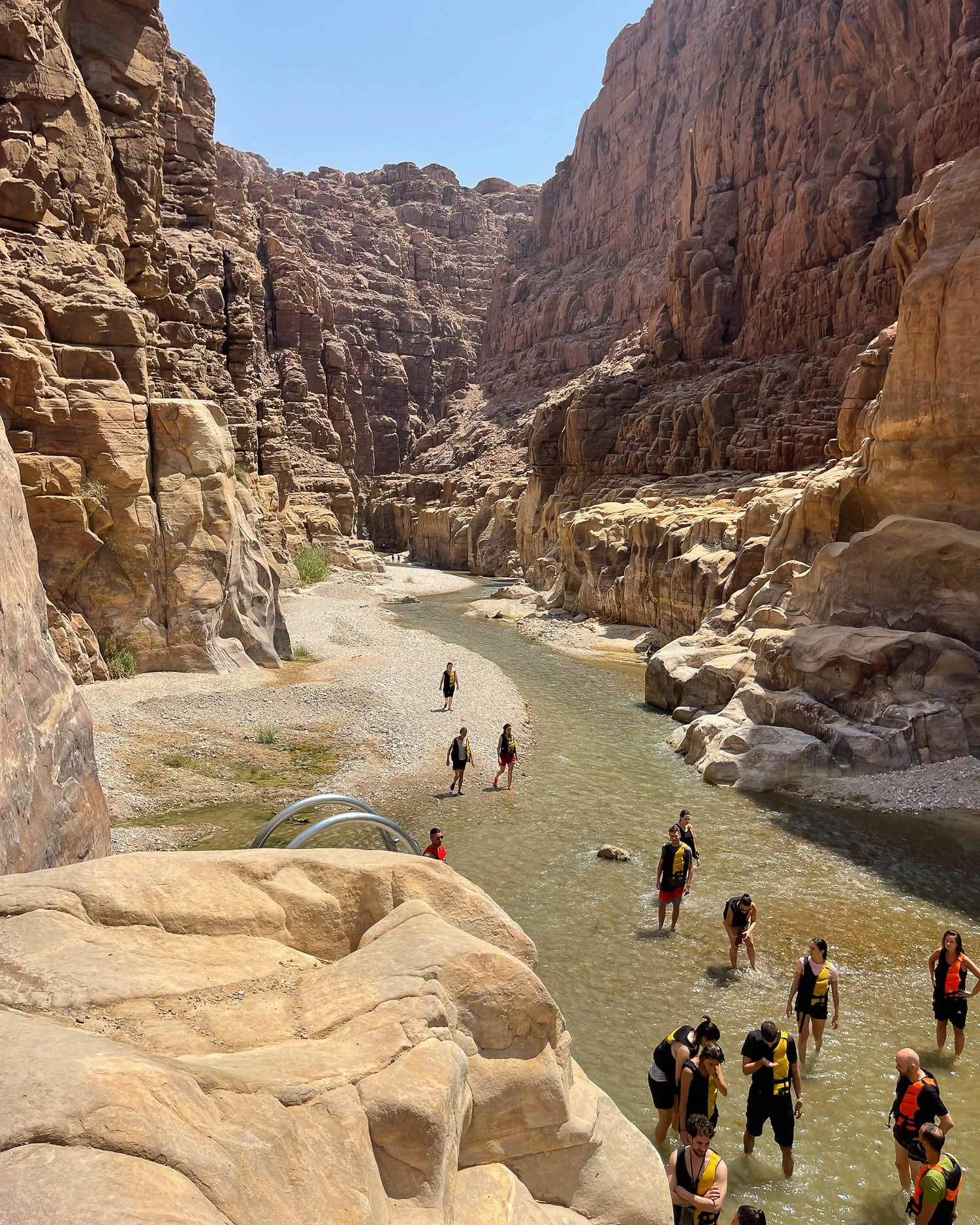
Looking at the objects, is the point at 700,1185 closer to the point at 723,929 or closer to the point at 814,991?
the point at 814,991

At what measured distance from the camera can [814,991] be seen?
9273 millimetres

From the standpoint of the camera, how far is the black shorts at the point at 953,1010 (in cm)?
938

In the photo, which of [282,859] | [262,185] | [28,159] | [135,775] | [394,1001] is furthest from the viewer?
[262,185]

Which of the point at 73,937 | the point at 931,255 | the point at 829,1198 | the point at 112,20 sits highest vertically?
the point at 112,20

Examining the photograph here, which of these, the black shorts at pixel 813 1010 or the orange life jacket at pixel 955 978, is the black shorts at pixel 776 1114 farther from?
the orange life jacket at pixel 955 978

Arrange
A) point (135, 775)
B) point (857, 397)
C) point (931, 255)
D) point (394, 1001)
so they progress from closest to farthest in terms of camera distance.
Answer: point (394, 1001) < point (135, 775) < point (931, 255) < point (857, 397)

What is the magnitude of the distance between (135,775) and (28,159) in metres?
17.7

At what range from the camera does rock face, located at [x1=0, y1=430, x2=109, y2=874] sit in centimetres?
745

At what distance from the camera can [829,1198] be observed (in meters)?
7.50

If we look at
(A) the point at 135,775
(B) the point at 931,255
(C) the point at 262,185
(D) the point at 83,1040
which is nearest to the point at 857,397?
(B) the point at 931,255

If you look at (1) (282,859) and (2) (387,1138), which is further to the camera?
(1) (282,859)

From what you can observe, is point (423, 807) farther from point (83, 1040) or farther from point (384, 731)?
point (83, 1040)

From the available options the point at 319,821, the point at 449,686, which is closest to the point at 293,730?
the point at 449,686

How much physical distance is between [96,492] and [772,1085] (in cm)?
2003
